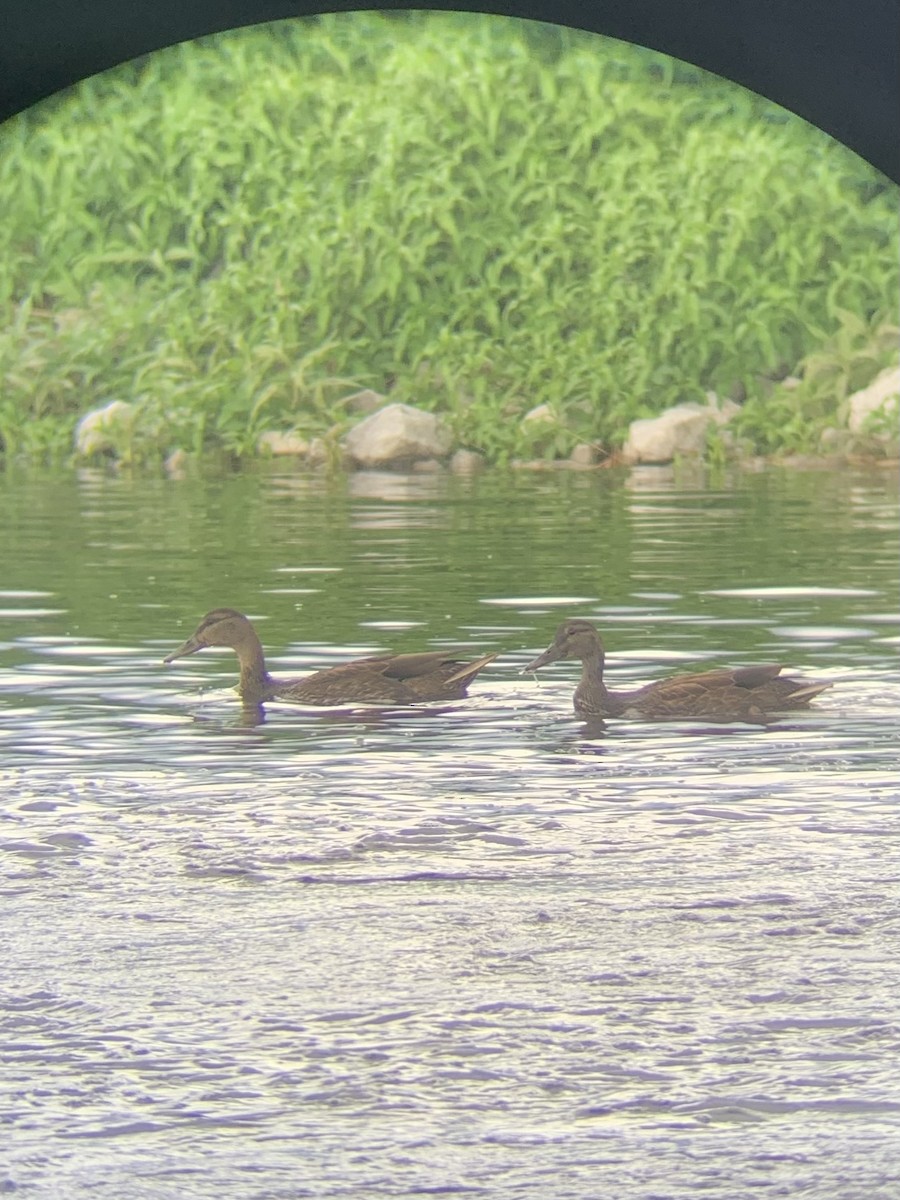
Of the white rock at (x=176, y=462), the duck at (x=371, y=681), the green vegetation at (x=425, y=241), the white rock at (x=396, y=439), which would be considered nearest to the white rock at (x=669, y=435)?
the green vegetation at (x=425, y=241)

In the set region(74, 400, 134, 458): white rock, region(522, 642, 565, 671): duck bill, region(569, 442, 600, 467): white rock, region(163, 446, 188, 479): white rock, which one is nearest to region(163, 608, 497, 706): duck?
region(522, 642, 565, 671): duck bill

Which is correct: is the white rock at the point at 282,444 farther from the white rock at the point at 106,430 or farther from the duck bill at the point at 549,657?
the duck bill at the point at 549,657

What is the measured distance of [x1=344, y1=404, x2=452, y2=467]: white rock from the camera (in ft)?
66.2

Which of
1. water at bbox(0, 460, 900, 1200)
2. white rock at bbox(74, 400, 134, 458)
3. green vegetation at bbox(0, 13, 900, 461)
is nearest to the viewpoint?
water at bbox(0, 460, 900, 1200)

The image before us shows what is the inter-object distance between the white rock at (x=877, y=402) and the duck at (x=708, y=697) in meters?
11.1

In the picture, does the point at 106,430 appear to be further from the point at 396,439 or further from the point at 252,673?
the point at 252,673

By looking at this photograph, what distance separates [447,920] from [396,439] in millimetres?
14607

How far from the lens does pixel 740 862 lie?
6.25 metres

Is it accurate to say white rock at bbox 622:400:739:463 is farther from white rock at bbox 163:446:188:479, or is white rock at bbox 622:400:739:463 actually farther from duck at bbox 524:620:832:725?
duck at bbox 524:620:832:725

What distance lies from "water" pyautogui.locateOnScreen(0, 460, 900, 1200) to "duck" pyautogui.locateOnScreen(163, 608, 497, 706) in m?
0.09

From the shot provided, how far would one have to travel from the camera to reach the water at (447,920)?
4.21 metres

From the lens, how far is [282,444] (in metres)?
20.8

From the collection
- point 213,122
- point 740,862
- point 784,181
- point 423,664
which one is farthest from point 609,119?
point 740,862

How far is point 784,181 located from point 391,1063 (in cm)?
1714
